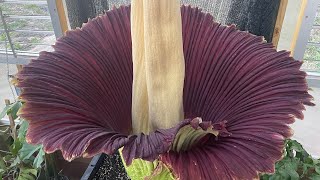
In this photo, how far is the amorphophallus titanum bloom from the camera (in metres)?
0.47

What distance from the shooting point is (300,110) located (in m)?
0.51

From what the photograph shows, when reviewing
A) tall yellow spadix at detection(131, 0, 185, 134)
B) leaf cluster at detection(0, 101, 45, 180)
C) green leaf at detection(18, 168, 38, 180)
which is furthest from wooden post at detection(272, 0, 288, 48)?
green leaf at detection(18, 168, 38, 180)

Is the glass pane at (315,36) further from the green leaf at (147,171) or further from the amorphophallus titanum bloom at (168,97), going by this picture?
the green leaf at (147,171)

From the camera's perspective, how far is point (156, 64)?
0.55 m

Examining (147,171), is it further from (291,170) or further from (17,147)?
(17,147)

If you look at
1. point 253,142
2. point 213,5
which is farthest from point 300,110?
point 213,5

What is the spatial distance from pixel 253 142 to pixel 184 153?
0.32ft

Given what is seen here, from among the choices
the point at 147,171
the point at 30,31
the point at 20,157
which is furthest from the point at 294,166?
the point at 30,31

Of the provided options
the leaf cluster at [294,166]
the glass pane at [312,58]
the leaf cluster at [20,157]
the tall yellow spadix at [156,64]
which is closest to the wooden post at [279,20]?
the glass pane at [312,58]

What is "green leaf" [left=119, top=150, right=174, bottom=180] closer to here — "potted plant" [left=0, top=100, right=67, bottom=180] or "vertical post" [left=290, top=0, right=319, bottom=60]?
"potted plant" [left=0, top=100, right=67, bottom=180]

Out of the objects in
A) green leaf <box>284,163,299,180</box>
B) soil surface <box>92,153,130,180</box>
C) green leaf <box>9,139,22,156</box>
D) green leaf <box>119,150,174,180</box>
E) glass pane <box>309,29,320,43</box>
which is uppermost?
glass pane <box>309,29,320,43</box>

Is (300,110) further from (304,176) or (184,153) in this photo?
(304,176)

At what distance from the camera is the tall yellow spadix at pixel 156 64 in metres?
0.52

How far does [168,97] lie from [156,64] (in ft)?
0.26
